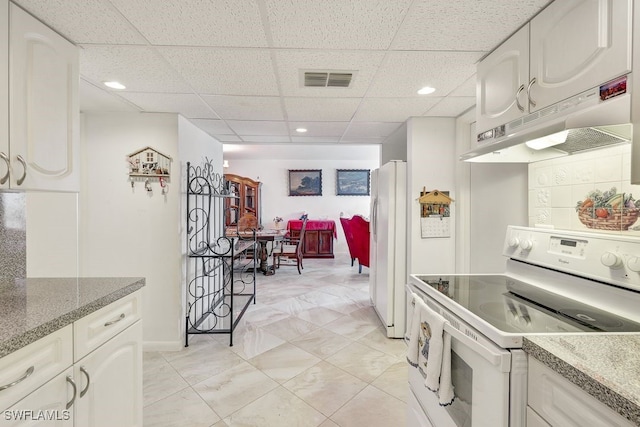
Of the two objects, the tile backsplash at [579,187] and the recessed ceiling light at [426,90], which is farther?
the recessed ceiling light at [426,90]

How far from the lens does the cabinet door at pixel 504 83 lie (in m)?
1.24

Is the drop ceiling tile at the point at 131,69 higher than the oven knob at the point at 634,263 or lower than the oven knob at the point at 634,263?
higher

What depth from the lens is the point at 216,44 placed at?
1424mm

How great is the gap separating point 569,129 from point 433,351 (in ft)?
3.03

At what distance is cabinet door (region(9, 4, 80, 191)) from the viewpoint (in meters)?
1.12

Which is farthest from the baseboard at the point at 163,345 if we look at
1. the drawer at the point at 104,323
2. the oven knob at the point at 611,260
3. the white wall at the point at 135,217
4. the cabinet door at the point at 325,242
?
the cabinet door at the point at 325,242

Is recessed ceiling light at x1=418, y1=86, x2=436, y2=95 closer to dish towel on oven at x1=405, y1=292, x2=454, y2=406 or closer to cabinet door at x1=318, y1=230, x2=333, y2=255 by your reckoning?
dish towel on oven at x1=405, y1=292, x2=454, y2=406

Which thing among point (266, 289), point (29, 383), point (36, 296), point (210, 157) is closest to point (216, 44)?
point (36, 296)

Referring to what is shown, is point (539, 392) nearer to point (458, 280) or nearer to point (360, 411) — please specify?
point (458, 280)

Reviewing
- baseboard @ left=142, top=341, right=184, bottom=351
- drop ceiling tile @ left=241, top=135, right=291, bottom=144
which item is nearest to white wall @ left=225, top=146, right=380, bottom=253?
drop ceiling tile @ left=241, top=135, right=291, bottom=144

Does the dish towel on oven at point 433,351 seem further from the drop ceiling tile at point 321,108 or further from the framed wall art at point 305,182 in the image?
the framed wall art at point 305,182

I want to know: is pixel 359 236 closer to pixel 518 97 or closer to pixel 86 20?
pixel 518 97

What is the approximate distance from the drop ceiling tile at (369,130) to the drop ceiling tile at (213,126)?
4.20 ft

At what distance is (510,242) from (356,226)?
127 inches
